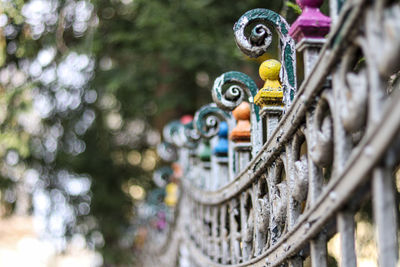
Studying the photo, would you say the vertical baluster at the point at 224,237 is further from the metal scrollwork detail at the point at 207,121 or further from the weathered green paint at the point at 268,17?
the weathered green paint at the point at 268,17

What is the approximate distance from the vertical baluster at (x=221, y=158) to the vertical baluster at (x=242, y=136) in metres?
0.46

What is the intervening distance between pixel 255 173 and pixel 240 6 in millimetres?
3772

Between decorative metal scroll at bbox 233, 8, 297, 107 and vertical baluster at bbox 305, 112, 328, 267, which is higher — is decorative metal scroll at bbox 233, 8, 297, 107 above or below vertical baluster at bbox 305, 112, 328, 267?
above

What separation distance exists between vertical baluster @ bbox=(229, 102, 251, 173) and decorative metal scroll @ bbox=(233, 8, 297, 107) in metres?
0.71

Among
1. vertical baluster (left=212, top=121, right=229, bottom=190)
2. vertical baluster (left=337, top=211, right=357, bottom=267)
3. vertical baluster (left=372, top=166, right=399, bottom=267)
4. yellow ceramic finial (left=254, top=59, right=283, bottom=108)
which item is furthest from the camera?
vertical baluster (left=212, top=121, right=229, bottom=190)

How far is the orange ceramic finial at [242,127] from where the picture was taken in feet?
7.66

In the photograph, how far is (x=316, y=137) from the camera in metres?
1.25

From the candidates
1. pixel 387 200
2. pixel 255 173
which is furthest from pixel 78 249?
pixel 387 200

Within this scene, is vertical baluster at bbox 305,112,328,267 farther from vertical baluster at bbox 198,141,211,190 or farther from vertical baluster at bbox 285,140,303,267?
vertical baluster at bbox 198,141,211,190

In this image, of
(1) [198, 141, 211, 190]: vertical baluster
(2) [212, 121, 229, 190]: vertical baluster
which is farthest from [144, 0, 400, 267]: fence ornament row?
(1) [198, 141, 211, 190]: vertical baluster

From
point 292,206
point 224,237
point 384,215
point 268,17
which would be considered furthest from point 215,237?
point 384,215

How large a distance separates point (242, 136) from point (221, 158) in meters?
0.56

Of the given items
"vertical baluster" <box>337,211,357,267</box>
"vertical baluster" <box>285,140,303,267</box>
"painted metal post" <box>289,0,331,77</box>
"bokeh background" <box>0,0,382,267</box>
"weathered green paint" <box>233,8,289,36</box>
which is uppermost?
"bokeh background" <box>0,0,382,267</box>

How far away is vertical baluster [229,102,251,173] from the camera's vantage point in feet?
7.64
